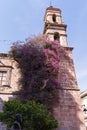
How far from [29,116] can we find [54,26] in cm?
1160

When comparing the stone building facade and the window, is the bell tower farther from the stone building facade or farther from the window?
the window

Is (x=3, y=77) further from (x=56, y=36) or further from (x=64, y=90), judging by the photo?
(x=56, y=36)

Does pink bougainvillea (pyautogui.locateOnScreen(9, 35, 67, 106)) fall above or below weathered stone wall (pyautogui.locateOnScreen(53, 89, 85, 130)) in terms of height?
above

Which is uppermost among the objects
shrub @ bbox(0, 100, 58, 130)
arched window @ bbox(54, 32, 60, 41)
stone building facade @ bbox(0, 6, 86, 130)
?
arched window @ bbox(54, 32, 60, 41)

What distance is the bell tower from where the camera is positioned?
2043cm

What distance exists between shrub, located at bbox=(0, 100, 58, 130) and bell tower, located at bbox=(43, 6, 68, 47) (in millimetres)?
9349

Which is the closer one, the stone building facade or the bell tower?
the stone building facade

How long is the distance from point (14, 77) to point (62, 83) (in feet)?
11.7

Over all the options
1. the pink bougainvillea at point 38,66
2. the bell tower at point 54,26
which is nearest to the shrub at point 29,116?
the pink bougainvillea at point 38,66

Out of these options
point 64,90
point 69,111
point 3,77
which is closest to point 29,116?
point 69,111

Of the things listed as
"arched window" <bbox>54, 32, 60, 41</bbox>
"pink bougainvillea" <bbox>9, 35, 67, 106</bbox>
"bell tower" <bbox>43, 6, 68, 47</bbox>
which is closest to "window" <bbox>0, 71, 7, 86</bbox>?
"pink bougainvillea" <bbox>9, 35, 67, 106</bbox>

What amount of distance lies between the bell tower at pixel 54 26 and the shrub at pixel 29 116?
30.7 ft

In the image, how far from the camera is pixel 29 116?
11.5 metres

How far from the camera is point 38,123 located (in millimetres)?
11398
